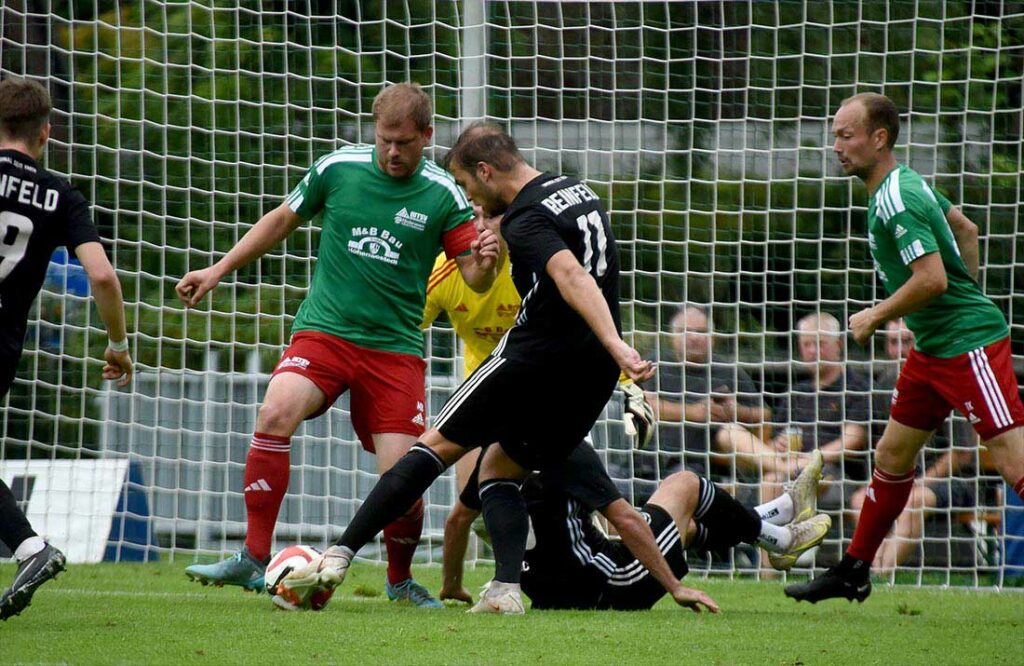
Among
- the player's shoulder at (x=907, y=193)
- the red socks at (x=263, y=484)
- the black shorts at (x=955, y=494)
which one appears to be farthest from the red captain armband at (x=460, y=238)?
the black shorts at (x=955, y=494)

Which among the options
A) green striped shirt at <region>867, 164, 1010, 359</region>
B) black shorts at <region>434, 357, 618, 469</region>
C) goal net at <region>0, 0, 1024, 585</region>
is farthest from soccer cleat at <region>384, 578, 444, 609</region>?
goal net at <region>0, 0, 1024, 585</region>

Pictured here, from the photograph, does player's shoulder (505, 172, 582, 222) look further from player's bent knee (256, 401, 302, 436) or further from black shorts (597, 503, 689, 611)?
black shorts (597, 503, 689, 611)

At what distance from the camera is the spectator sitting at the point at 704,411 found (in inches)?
357

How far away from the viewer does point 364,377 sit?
6125 millimetres

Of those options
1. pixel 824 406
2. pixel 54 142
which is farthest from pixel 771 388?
pixel 54 142

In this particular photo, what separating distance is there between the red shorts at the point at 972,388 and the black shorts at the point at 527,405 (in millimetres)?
1565

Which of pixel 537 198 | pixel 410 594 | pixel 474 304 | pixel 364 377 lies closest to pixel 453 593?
pixel 410 594

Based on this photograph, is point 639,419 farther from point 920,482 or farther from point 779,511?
point 920,482

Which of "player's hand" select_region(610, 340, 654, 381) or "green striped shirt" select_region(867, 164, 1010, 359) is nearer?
"player's hand" select_region(610, 340, 654, 381)

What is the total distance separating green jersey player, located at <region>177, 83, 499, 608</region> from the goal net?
2766 mm

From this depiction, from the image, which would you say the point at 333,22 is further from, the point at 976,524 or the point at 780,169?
the point at 976,524

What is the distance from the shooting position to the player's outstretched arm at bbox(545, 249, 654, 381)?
4914 millimetres

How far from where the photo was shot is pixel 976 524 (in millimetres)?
8820

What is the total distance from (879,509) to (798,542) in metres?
0.43
